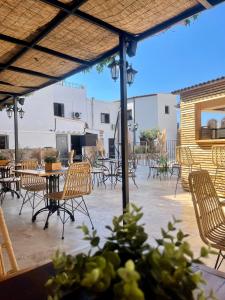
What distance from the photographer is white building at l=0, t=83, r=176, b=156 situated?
43.7 feet

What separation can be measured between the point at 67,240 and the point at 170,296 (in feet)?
8.86

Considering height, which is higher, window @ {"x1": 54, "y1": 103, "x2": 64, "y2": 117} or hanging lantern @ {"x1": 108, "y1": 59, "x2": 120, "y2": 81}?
window @ {"x1": 54, "y1": 103, "x2": 64, "y2": 117}

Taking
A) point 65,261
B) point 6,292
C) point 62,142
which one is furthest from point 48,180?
point 62,142

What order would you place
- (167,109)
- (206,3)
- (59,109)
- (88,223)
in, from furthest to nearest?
(167,109)
(59,109)
(88,223)
(206,3)

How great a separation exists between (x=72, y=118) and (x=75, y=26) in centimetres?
1341

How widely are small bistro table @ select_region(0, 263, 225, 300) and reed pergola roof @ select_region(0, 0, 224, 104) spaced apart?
2045 mm

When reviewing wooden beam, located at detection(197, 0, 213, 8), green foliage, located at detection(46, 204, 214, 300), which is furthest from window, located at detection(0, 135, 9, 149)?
green foliage, located at detection(46, 204, 214, 300)

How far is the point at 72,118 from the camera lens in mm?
15883

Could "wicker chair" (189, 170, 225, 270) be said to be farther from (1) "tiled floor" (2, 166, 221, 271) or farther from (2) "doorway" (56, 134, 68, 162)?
(2) "doorway" (56, 134, 68, 162)

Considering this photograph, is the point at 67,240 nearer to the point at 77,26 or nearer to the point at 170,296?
the point at 77,26

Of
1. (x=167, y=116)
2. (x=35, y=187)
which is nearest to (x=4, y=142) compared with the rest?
(x=35, y=187)

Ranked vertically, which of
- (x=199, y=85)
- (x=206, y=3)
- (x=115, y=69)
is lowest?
(x=115, y=69)

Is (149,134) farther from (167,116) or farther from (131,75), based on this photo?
(131,75)

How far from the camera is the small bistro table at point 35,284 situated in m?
0.89
